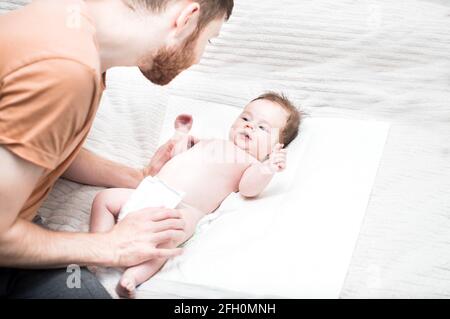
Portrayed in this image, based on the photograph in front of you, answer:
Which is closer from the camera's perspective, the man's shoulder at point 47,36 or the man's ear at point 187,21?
the man's shoulder at point 47,36

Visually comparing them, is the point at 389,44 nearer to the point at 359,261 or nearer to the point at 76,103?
the point at 359,261

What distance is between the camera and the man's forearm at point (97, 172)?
39.8 inches

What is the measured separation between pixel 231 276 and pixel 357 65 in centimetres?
47

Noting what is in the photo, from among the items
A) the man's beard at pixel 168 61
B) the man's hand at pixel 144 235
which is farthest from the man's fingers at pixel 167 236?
the man's beard at pixel 168 61

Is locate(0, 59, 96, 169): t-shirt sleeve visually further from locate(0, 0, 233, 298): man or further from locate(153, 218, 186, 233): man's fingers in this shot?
locate(153, 218, 186, 233): man's fingers

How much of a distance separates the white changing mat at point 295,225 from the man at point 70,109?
0.19 ft

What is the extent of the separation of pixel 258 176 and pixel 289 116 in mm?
128

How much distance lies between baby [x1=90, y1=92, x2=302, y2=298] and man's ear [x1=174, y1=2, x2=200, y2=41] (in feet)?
0.63


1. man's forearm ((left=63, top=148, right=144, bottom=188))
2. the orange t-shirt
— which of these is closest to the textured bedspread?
man's forearm ((left=63, top=148, right=144, bottom=188))

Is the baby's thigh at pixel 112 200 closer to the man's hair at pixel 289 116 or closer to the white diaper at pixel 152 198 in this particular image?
the white diaper at pixel 152 198

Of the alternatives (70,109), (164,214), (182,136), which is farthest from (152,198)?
(70,109)

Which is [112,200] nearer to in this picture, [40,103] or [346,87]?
[40,103]

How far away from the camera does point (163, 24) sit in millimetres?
852

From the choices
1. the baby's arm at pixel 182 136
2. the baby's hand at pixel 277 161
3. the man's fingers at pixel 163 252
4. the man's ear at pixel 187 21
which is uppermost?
the man's ear at pixel 187 21
